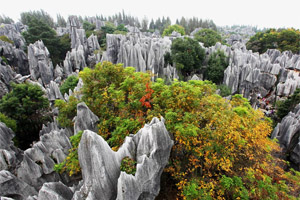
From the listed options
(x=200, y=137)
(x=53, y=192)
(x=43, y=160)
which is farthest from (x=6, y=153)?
(x=200, y=137)

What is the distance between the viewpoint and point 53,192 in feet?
18.3

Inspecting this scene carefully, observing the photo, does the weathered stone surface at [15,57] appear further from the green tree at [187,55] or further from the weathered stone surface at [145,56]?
the green tree at [187,55]

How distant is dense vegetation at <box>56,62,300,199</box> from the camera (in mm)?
6801

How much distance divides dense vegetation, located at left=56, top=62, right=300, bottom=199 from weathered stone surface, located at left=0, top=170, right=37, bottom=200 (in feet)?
5.40

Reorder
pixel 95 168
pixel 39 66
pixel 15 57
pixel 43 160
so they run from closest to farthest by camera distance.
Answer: pixel 95 168, pixel 43 160, pixel 39 66, pixel 15 57

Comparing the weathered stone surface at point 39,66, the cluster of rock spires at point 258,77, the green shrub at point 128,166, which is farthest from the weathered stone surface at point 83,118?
the weathered stone surface at point 39,66

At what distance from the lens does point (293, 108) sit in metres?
17.0

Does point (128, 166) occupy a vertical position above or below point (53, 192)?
above

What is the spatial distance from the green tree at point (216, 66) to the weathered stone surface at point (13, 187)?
25.5m

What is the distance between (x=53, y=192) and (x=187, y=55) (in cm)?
2372

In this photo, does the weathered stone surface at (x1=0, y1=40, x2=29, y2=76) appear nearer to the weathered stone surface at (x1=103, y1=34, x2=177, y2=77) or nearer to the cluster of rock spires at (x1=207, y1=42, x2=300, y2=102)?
the weathered stone surface at (x1=103, y1=34, x2=177, y2=77)

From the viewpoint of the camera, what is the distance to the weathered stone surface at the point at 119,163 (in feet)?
16.5

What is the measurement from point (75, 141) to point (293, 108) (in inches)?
828

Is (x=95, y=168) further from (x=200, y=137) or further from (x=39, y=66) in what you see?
(x=39, y=66)
